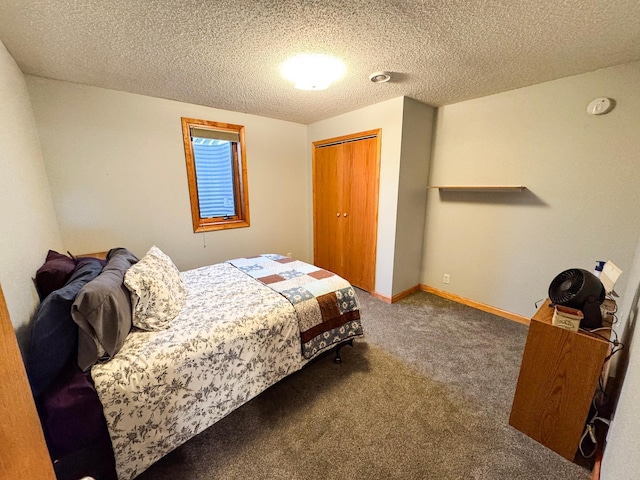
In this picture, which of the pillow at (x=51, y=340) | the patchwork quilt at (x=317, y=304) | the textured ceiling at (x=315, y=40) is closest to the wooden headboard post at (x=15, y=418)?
the pillow at (x=51, y=340)

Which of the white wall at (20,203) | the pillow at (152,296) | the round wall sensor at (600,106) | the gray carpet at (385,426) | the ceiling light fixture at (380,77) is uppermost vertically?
the ceiling light fixture at (380,77)

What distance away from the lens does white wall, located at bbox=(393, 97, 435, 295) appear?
2.76m

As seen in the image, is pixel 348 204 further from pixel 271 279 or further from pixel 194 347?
pixel 194 347

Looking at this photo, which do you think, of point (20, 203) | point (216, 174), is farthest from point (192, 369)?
point (216, 174)

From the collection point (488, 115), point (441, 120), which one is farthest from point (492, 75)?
point (441, 120)

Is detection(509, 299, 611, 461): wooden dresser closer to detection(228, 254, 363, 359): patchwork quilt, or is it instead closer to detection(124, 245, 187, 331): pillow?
detection(228, 254, 363, 359): patchwork quilt

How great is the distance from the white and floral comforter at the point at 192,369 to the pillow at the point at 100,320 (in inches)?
2.4

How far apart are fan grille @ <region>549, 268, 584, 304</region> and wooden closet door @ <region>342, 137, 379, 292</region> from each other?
1.80 meters

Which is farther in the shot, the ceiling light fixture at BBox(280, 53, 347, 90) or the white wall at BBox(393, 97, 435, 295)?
the white wall at BBox(393, 97, 435, 295)

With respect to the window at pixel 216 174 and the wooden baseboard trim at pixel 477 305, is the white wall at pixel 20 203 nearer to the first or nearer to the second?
the window at pixel 216 174

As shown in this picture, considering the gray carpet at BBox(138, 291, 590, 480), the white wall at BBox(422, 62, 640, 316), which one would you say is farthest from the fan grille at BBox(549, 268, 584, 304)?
the white wall at BBox(422, 62, 640, 316)

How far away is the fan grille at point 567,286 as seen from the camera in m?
1.34

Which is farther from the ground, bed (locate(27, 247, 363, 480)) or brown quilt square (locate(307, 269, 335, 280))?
brown quilt square (locate(307, 269, 335, 280))

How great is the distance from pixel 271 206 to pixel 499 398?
3.13 m
